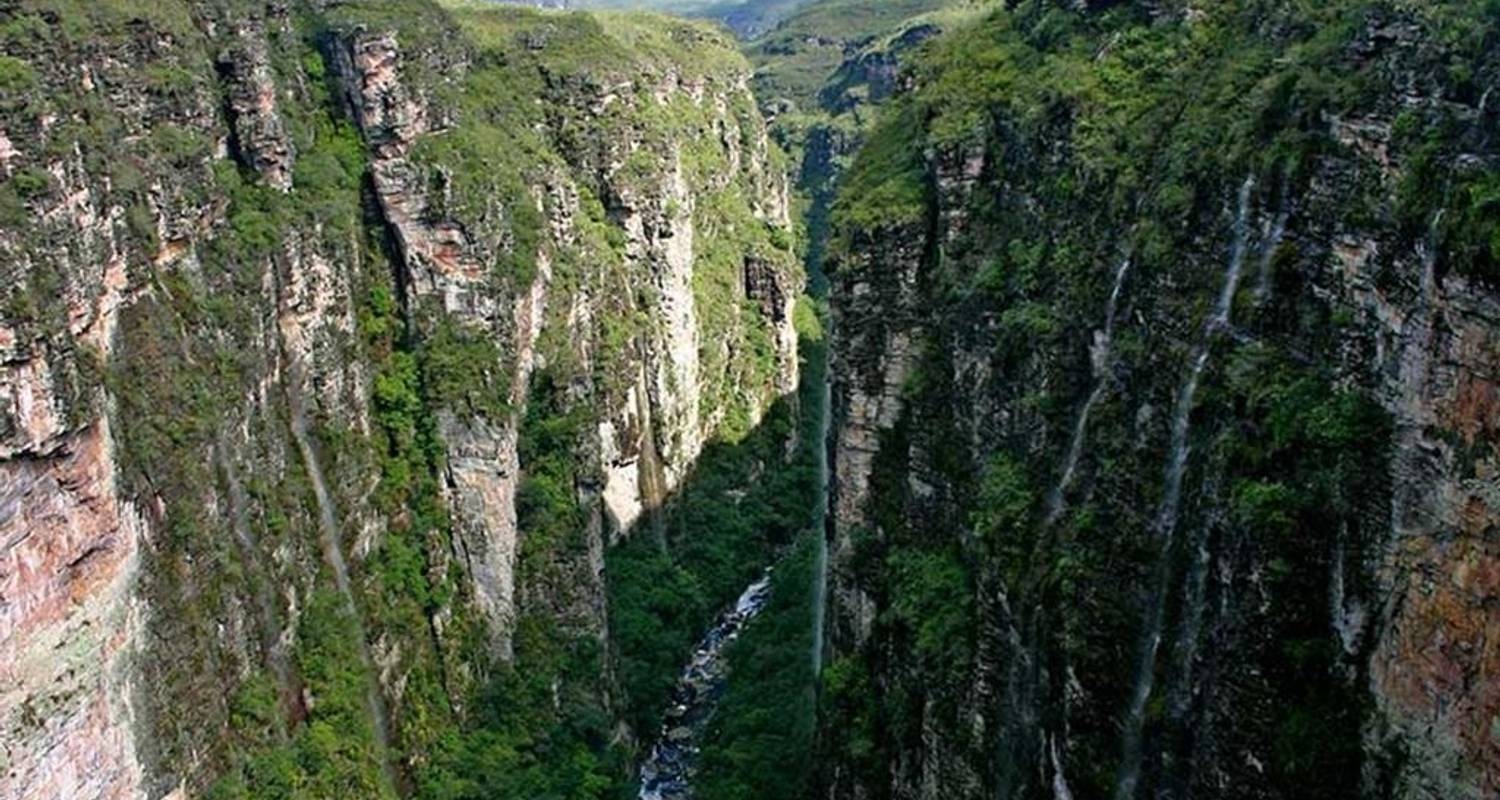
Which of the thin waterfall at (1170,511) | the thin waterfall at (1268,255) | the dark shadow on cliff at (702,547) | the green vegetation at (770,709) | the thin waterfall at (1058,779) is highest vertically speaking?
the thin waterfall at (1268,255)

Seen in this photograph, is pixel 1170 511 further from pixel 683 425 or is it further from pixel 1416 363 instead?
pixel 683 425

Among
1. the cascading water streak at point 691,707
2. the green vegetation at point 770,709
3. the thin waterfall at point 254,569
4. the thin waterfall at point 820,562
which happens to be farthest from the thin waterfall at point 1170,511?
the thin waterfall at point 254,569

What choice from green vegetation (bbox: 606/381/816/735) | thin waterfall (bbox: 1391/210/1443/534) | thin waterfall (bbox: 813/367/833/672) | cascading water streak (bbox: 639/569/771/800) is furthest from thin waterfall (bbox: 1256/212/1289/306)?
green vegetation (bbox: 606/381/816/735)

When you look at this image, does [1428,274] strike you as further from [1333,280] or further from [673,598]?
[673,598]

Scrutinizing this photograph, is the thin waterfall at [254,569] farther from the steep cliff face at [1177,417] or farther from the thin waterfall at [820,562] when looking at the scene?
the steep cliff face at [1177,417]

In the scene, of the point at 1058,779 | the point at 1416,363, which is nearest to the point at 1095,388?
the point at 1058,779

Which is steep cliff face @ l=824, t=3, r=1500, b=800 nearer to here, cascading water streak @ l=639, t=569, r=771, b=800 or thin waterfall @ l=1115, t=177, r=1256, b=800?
thin waterfall @ l=1115, t=177, r=1256, b=800
